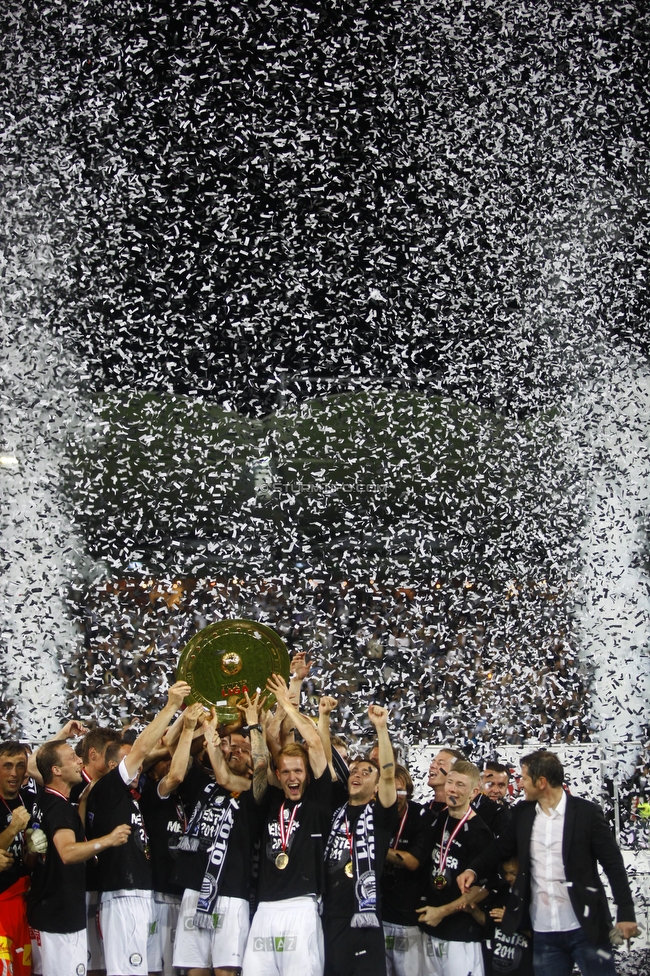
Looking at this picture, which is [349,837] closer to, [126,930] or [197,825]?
[197,825]

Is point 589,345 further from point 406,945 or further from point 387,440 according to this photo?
point 406,945

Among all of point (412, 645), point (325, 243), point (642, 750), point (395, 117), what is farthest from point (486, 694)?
point (395, 117)

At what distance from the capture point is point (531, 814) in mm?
3826

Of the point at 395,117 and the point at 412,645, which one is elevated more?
the point at 395,117

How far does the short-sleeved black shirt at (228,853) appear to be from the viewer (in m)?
3.97

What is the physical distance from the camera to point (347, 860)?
384cm

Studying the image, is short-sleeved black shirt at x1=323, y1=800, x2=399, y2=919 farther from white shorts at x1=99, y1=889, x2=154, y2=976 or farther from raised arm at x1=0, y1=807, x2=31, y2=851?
raised arm at x1=0, y1=807, x2=31, y2=851

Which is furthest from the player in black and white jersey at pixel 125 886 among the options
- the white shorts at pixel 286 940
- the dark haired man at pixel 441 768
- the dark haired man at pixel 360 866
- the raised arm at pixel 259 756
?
the dark haired man at pixel 441 768

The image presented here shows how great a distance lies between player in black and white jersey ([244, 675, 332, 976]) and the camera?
3.76 meters

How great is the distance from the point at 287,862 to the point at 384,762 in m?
0.52

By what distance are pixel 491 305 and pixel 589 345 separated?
0.67m

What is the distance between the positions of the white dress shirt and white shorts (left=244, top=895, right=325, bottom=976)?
817 millimetres

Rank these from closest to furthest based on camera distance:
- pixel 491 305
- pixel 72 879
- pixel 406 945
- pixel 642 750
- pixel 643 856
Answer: pixel 72 879 < pixel 406 945 < pixel 643 856 < pixel 642 750 < pixel 491 305

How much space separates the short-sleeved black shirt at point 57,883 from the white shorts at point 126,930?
0.19 m
